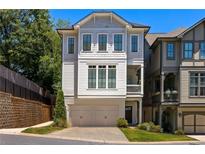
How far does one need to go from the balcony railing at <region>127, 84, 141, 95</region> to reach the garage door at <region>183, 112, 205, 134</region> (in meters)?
3.46

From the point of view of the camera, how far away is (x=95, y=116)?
1114 inches

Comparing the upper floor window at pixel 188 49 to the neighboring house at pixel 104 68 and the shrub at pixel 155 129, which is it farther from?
the shrub at pixel 155 129

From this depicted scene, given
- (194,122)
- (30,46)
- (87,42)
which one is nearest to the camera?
(87,42)

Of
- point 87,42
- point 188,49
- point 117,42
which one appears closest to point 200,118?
point 188,49

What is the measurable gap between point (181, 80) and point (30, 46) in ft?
50.1

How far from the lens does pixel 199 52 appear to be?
2809 cm

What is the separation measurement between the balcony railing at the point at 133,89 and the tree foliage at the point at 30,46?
9223mm

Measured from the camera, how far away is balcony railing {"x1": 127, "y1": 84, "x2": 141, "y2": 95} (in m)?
28.7

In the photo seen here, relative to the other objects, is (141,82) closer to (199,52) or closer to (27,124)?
(199,52)

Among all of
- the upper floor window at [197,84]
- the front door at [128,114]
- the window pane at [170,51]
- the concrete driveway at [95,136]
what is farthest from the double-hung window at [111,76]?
the concrete driveway at [95,136]

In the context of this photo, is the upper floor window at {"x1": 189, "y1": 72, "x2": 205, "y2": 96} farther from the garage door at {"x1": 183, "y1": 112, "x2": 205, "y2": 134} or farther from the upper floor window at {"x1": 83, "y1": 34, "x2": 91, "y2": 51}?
the upper floor window at {"x1": 83, "y1": 34, "x2": 91, "y2": 51}

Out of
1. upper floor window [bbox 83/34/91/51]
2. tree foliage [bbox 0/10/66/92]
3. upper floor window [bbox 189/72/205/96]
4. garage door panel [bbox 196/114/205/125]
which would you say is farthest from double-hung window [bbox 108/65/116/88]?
tree foliage [bbox 0/10/66/92]

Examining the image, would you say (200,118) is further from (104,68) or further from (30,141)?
(30,141)
